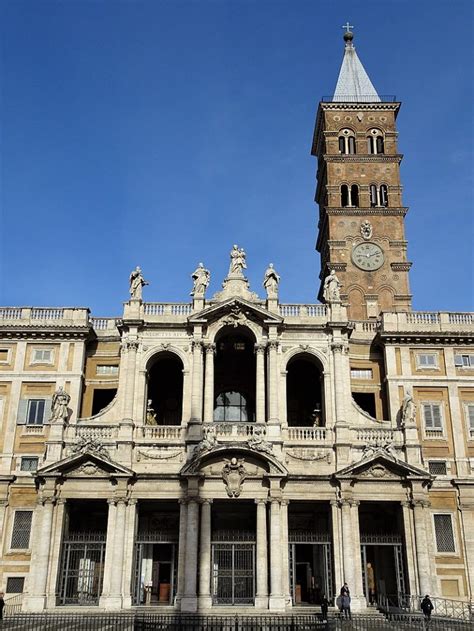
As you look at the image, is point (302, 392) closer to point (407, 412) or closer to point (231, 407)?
point (231, 407)

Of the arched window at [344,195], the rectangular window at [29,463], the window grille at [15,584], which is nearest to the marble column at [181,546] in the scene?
the window grille at [15,584]

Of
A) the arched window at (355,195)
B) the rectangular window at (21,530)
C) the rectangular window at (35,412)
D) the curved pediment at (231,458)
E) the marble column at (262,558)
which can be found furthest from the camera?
the arched window at (355,195)

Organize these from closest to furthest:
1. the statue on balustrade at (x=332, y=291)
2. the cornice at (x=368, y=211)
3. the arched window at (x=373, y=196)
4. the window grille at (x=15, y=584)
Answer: the window grille at (x=15, y=584) < the statue on balustrade at (x=332, y=291) < the cornice at (x=368, y=211) < the arched window at (x=373, y=196)

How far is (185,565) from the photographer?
115ft

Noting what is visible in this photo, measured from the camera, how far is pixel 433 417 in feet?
133

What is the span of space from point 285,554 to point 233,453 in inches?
215

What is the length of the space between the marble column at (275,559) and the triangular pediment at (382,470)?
3.53 meters

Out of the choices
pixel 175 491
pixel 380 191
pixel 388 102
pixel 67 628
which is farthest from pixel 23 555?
pixel 388 102

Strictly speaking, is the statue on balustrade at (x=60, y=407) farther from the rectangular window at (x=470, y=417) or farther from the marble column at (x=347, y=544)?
the rectangular window at (x=470, y=417)

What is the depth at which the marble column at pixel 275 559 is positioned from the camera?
112 ft

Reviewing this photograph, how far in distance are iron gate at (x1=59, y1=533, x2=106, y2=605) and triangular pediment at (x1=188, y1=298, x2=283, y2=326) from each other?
12.5 meters

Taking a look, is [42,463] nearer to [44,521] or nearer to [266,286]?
[44,521]

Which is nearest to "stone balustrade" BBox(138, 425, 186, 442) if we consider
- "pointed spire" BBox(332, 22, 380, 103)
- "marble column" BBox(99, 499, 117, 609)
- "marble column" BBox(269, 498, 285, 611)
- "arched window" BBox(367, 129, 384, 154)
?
"marble column" BBox(99, 499, 117, 609)

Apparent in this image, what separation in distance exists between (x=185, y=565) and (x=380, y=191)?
32920mm
